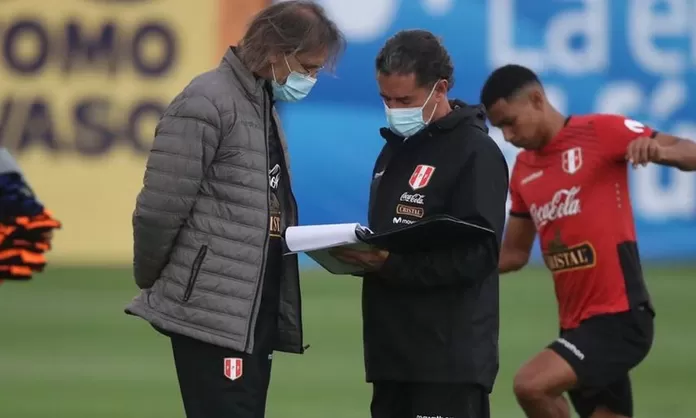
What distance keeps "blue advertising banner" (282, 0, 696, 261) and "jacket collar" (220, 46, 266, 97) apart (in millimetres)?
10781

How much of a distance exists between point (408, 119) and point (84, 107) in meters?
11.4

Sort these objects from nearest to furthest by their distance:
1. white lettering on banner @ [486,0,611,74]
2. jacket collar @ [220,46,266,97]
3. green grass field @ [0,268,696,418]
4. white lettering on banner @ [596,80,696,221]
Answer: jacket collar @ [220,46,266,97] < green grass field @ [0,268,696,418] < white lettering on banner @ [596,80,696,221] < white lettering on banner @ [486,0,611,74]

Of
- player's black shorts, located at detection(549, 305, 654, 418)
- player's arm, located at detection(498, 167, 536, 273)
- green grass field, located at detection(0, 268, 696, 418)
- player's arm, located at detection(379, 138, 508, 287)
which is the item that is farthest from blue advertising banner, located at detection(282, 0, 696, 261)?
player's arm, located at detection(379, 138, 508, 287)

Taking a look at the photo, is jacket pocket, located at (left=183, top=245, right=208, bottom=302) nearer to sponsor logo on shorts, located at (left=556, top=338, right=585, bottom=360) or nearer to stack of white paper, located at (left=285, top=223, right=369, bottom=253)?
stack of white paper, located at (left=285, top=223, right=369, bottom=253)

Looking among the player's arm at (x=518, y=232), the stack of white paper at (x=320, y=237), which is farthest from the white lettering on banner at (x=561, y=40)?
the stack of white paper at (x=320, y=237)

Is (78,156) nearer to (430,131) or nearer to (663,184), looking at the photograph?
(663,184)

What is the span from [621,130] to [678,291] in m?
7.93

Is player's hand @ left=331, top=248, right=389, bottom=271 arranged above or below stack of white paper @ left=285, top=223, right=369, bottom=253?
below

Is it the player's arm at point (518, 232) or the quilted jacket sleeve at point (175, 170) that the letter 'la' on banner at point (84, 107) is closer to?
the player's arm at point (518, 232)

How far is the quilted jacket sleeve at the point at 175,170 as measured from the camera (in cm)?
512

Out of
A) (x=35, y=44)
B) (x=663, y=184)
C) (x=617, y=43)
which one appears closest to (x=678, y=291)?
(x=663, y=184)

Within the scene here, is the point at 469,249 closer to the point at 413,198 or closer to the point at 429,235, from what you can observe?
the point at 429,235

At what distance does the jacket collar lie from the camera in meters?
5.31

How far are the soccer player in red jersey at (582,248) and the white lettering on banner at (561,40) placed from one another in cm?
975
